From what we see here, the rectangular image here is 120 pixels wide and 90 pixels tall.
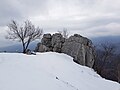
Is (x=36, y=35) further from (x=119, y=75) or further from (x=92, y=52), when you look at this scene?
(x=92, y=52)

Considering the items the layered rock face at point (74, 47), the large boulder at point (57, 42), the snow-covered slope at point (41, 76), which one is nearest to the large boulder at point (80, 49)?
the layered rock face at point (74, 47)

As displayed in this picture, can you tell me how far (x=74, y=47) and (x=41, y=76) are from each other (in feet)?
48.4

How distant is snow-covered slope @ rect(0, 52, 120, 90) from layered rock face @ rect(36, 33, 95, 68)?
9.99 meters

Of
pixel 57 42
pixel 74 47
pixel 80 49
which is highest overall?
pixel 57 42

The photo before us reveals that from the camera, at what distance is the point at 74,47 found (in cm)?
2566

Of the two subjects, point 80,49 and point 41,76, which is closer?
point 41,76

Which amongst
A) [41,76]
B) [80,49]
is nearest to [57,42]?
[80,49]

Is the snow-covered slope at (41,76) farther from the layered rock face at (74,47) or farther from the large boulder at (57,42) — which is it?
the large boulder at (57,42)

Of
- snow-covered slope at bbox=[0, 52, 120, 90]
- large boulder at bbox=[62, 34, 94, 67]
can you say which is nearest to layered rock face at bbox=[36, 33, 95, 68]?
large boulder at bbox=[62, 34, 94, 67]

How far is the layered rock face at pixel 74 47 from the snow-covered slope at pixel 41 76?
9990 mm

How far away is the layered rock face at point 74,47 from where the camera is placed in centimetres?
2500

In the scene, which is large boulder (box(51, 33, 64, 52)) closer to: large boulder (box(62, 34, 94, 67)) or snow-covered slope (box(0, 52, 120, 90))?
large boulder (box(62, 34, 94, 67))

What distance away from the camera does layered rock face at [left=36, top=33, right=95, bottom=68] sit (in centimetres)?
2500

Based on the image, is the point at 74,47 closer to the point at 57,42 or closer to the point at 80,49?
the point at 80,49
